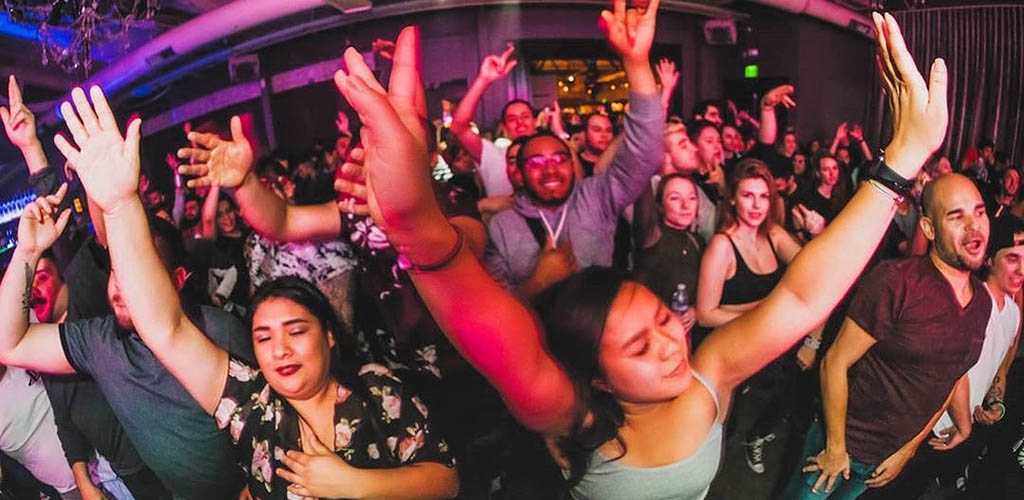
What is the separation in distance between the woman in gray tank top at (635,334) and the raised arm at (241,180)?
28 cm

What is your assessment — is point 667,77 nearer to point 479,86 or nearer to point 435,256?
point 479,86

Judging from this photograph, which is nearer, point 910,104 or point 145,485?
point 910,104

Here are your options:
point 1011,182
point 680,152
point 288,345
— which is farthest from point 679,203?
point 288,345

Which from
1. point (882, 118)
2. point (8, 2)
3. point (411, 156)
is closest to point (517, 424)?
point (411, 156)

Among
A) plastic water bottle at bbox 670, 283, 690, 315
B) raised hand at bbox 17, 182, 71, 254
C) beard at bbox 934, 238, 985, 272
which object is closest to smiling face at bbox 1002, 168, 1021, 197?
beard at bbox 934, 238, 985, 272

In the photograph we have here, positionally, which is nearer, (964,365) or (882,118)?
(882,118)

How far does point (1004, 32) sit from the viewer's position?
1366mm

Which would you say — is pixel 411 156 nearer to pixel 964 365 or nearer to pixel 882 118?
pixel 882 118

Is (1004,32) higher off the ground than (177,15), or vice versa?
(177,15)

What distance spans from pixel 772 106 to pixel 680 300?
414 millimetres

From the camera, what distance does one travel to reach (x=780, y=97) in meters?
1.31

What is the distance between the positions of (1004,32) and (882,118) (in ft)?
1.18

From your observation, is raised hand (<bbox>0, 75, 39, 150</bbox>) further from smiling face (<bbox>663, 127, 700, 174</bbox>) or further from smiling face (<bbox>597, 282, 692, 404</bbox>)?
smiling face (<bbox>663, 127, 700, 174</bbox>)

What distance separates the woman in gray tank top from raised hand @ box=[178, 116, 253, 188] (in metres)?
0.27
